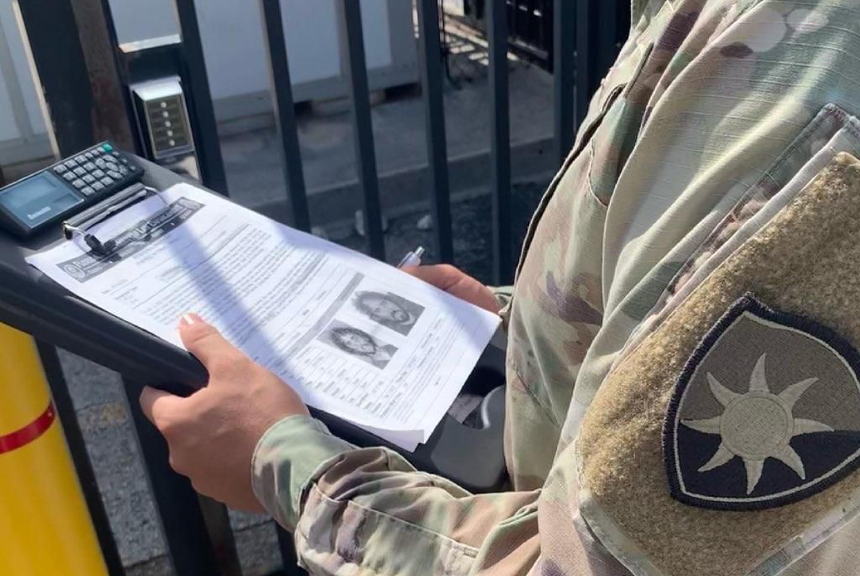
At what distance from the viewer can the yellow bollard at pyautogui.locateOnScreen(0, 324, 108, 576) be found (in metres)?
1.34

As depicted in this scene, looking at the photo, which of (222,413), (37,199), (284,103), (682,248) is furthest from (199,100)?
(682,248)

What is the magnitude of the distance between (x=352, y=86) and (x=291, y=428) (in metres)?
0.77

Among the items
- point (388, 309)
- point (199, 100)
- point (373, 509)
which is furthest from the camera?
point (199, 100)

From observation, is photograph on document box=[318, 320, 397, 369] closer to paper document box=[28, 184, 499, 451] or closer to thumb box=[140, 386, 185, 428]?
paper document box=[28, 184, 499, 451]

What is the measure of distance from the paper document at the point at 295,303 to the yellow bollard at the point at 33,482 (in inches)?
11.8

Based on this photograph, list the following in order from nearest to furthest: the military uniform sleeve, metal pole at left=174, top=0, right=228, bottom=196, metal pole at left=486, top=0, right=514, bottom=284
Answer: the military uniform sleeve, metal pole at left=174, top=0, right=228, bottom=196, metal pole at left=486, top=0, right=514, bottom=284

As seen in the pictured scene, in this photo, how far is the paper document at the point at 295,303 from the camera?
3.46ft

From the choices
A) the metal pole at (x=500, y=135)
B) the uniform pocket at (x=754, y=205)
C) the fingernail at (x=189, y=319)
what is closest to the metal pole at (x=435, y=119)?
the metal pole at (x=500, y=135)

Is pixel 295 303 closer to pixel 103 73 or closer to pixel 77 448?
pixel 103 73

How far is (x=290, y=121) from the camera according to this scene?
5.04ft

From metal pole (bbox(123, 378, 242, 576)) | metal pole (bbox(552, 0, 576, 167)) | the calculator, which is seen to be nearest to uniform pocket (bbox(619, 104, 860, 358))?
the calculator

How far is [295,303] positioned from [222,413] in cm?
19

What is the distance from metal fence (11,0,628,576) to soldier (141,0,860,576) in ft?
2.59

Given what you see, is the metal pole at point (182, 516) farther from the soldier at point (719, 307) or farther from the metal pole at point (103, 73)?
the soldier at point (719, 307)
